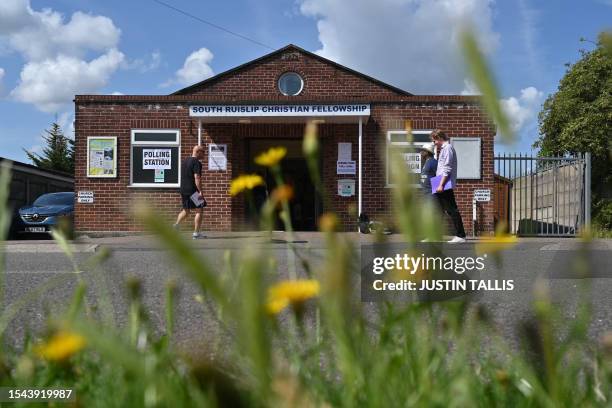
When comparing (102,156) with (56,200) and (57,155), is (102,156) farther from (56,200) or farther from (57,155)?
(57,155)

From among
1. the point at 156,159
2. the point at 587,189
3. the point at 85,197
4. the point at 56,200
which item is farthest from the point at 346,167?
the point at 56,200

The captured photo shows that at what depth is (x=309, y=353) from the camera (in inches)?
47.7

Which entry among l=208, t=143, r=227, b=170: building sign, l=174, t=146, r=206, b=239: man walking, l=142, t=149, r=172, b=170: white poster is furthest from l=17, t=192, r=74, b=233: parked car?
l=174, t=146, r=206, b=239: man walking

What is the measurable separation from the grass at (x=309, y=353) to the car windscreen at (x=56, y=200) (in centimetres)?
1601

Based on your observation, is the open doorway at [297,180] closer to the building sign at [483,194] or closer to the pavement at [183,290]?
the building sign at [483,194]

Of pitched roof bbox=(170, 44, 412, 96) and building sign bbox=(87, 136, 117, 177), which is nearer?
building sign bbox=(87, 136, 117, 177)

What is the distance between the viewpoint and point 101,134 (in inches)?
625

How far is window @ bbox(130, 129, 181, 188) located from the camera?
15758 millimetres

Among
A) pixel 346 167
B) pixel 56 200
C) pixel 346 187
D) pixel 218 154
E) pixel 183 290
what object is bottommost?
pixel 183 290

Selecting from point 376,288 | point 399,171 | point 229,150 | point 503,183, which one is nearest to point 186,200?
point 229,150

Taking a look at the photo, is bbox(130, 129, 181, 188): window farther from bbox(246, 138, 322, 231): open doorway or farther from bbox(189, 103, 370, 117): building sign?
bbox(246, 138, 322, 231): open doorway

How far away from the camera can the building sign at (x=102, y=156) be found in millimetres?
15812

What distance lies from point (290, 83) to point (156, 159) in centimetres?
421

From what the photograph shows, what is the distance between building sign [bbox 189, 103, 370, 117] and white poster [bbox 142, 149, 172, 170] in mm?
1301
